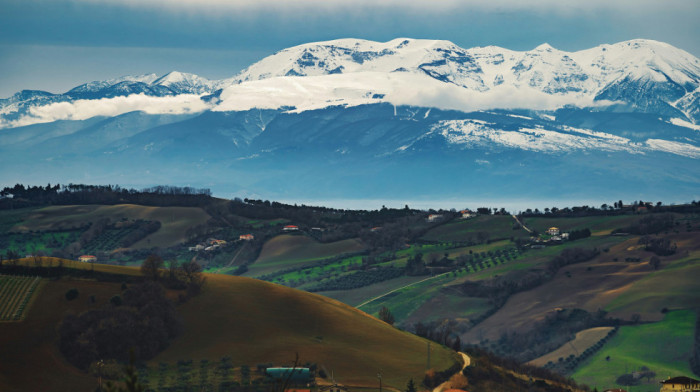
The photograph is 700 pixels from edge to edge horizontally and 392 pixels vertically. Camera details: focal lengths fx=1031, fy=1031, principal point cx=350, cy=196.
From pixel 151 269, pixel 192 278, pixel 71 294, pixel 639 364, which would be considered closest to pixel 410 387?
pixel 192 278

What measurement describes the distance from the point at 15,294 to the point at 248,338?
32110 millimetres

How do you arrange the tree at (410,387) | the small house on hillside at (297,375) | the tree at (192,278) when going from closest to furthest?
1. the tree at (410,387)
2. the small house on hillside at (297,375)
3. the tree at (192,278)

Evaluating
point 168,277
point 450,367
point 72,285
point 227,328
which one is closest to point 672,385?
point 450,367

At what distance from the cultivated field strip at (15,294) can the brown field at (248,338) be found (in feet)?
5.38

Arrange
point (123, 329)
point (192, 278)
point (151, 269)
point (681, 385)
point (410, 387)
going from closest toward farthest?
point (410, 387)
point (123, 329)
point (151, 269)
point (192, 278)
point (681, 385)

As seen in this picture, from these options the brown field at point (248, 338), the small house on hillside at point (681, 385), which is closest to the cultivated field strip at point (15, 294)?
the brown field at point (248, 338)

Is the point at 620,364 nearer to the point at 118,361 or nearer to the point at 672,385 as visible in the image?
the point at 672,385

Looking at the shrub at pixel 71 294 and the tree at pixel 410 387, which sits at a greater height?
Answer: the shrub at pixel 71 294

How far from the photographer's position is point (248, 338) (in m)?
140

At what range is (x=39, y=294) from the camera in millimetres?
139875

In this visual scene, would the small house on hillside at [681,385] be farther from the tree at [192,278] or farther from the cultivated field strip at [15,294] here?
the cultivated field strip at [15,294]

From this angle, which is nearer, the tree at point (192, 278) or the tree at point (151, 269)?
the tree at point (192, 278)

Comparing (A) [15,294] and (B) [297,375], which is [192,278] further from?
(B) [297,375]

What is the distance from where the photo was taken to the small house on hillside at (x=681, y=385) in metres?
154
